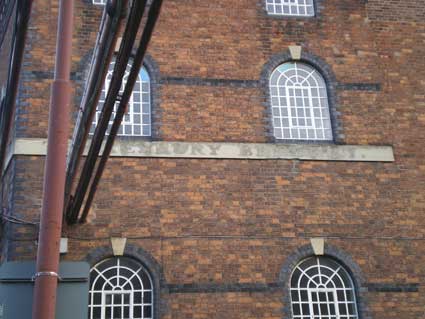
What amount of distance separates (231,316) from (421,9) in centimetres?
823

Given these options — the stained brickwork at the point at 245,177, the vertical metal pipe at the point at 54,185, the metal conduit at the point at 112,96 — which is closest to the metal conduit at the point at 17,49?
the vertical metal pipe at the point at 54,185

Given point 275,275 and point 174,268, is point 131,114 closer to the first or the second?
point 174,268

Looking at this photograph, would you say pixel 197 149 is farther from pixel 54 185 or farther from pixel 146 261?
pixel 54 185

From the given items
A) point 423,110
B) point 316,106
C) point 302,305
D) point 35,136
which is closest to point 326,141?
point 316,106

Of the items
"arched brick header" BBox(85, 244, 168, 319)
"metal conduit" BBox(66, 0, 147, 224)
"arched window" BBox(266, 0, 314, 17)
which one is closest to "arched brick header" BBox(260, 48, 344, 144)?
"arched window" BBox(266, 0, 314, 17)

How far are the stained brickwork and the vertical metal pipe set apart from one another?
533 centimetres

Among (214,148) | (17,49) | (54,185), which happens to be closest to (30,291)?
(54,185)

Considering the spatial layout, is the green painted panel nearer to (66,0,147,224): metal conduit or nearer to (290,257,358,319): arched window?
(66,0,147,224): metal conduit

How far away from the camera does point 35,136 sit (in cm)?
1191

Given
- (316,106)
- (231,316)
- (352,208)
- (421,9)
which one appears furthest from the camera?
(421,9)

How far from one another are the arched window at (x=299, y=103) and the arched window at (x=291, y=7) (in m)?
1.27

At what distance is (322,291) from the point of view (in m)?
11.9

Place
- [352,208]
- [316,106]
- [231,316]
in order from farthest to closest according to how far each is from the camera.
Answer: [316,106]
[352,208]
[231,316]

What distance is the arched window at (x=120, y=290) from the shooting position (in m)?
11.2
